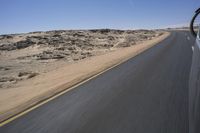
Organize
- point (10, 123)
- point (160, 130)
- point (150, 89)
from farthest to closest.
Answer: point (150, 89)
point (10, 123)
point (160, 130)

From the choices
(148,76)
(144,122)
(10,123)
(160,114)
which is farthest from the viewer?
(148,76)

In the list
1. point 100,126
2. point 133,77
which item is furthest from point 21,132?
point 133,77

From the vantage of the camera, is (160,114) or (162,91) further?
(162,91)

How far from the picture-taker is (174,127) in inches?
182

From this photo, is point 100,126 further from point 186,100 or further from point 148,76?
point 148,76

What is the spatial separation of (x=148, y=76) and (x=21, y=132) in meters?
6.19

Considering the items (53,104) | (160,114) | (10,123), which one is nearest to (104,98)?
(53,104)

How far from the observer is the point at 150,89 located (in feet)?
25.6

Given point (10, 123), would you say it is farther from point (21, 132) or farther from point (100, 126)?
point (100, 126)

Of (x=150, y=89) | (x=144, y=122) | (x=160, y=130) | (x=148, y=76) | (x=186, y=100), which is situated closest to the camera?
(x=160, y=130)

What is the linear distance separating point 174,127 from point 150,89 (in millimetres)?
3232

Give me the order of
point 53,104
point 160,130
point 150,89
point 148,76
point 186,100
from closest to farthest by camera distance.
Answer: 1. point 160,130
2. point 186,100
3. point 53,104
4. point 150,89
5. point 148,76

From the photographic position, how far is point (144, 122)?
198 inches

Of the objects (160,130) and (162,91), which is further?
(162,91)
